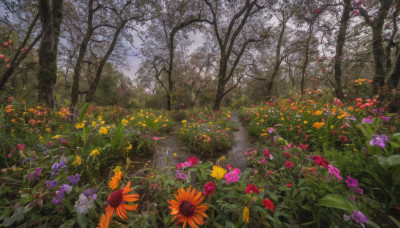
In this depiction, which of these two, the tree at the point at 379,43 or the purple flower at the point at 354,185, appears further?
the tree at the point at 379,43

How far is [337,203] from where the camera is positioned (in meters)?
0.89

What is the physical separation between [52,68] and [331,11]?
11.1 metres

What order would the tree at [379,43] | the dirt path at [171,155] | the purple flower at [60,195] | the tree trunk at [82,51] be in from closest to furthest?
the purple flower at [60,195] → the dirt path at [171,155] → the tree at [379,43] → the tree trunk at [82,51]

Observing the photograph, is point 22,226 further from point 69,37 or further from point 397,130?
point 69,37

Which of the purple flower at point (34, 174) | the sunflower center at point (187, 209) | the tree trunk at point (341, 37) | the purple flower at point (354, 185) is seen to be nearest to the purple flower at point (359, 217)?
the purple flower at point (354, 185)

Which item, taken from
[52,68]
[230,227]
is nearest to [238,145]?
[230,227]

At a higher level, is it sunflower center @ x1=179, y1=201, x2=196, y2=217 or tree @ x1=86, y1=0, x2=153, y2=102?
tree @ x1=86, y1=0, x2=153, y2=102

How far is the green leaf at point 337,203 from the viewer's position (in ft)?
2.83

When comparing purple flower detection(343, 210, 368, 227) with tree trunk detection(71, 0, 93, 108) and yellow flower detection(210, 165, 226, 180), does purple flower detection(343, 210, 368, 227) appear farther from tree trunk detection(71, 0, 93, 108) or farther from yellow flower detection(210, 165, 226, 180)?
tree trunk detection(71, 0, 93, 108)

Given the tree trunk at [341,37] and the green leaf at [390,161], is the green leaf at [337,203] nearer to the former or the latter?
the green leaf at [390,161]

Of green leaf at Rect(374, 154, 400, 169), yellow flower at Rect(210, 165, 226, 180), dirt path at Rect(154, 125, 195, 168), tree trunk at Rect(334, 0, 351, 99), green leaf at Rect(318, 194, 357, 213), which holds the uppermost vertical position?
tree trunk at Rect(334, 0, 351, 99)

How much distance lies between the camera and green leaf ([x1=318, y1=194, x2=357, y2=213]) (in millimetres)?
864

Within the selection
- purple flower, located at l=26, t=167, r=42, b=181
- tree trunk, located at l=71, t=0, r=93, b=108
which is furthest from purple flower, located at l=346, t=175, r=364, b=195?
tree trunk, located at l=71, t=0, r=93, b=108

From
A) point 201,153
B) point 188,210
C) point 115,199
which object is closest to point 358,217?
point 188,210
